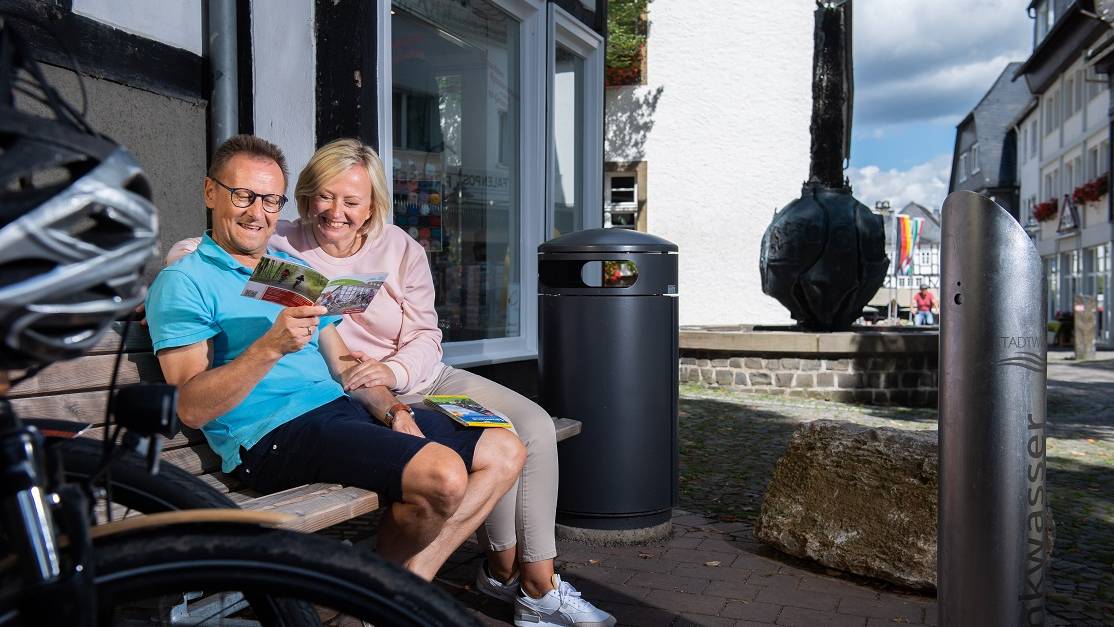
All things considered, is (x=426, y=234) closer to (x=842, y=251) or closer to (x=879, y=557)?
(x=879, y=557)

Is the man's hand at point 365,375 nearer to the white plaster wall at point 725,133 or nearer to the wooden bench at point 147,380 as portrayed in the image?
the wooden bench at point 147,380

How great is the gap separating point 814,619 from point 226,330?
7.09 feet

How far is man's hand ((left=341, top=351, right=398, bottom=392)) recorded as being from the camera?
3219 mm

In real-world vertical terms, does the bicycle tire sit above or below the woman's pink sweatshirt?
below

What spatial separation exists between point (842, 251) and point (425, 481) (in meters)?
9.91

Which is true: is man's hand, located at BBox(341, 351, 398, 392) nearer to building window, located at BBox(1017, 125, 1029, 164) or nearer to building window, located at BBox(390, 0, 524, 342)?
building window, located at BBox(390, 0, 524, 342)

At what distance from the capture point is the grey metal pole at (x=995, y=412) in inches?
102

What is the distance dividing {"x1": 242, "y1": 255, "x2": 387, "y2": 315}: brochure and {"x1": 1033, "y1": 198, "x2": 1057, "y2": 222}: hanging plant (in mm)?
36194

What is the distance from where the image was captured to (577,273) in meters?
4.38

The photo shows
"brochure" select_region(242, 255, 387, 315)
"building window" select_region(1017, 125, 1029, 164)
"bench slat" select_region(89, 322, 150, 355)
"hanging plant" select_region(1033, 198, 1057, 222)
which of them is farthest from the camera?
"building window" select_region(1017, 125, 1029, 164)

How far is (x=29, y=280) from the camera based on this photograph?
1068 millimetres

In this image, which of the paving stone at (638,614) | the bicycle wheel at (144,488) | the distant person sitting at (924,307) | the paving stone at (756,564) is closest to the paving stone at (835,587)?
the paving stone at (756,564)

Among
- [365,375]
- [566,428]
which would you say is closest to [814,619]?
[566,428]

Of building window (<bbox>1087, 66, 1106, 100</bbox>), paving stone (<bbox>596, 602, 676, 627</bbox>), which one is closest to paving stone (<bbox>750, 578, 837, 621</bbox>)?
paving stone (<bbox>596, 602, 676, 627</bbox>)
